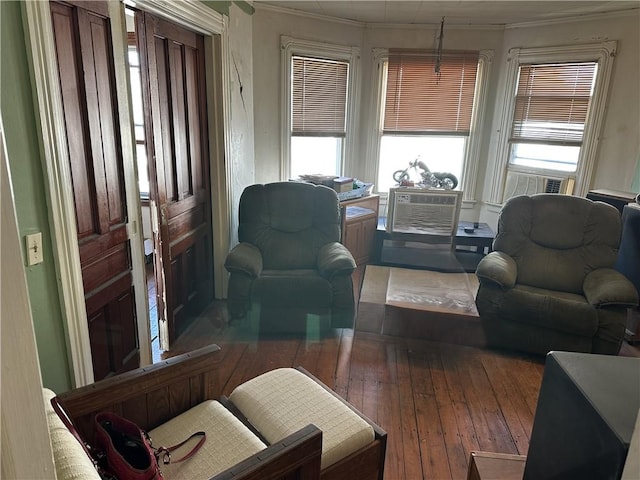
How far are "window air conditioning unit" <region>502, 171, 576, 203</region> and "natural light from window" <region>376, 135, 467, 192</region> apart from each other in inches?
20.5

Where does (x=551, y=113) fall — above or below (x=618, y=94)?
below

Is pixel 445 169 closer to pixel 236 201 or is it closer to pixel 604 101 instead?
pixel 604 101

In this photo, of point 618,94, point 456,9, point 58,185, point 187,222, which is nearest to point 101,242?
point 58,185

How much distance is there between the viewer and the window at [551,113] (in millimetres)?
3922

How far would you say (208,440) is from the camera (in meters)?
1.44

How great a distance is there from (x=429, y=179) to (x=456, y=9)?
1476mm

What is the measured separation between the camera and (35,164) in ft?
4.60

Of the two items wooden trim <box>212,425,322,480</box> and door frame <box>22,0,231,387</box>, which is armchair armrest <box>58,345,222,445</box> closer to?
door frame <box>22,0,231,387</box>

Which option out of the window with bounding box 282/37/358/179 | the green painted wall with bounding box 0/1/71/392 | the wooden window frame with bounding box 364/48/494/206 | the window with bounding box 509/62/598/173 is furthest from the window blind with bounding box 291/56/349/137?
the green painted wall with bounding box 0/1/71/392

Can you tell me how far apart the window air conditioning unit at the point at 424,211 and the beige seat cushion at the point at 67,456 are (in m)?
3.35

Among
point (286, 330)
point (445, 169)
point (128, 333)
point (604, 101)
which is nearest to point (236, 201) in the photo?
point (286, 330)

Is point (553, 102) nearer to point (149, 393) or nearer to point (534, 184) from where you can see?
point (534, 184)

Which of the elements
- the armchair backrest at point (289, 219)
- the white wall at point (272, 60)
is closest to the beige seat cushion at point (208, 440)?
the armchair backrest at point (289, 219)

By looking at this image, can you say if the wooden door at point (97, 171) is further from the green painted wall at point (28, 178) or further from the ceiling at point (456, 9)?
the ceiling at point (456, 9)
